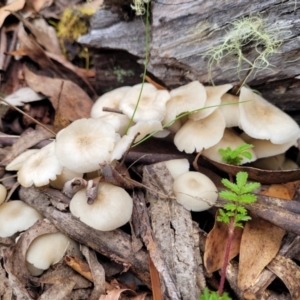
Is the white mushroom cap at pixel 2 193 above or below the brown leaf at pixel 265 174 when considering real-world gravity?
above

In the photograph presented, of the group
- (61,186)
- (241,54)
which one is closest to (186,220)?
(61,186)

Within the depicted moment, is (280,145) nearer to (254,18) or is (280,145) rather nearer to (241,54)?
(241,54)

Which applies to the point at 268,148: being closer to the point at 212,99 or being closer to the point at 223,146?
the point at 223,146

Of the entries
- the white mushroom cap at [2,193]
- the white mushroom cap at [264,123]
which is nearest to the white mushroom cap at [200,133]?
the white mushroom cap at [264,123]

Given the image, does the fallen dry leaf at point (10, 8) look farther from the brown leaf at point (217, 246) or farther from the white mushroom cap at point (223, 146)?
the brown leaf at point (217, 246)

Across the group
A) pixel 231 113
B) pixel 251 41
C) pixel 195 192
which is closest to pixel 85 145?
pixel 195 192

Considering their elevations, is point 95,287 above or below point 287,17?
below
